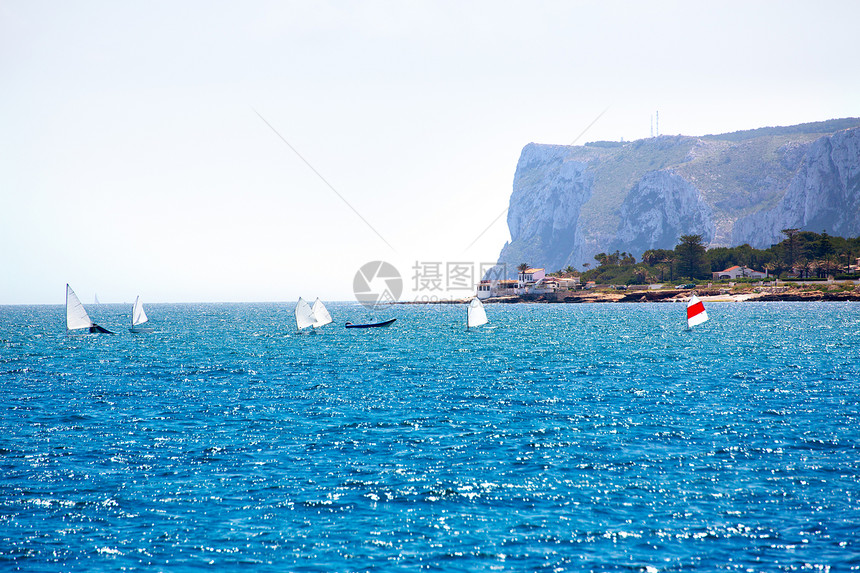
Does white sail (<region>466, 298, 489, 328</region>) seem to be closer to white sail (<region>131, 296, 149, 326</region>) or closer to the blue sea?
the blue sea

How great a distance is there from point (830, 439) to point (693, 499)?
1103 cm

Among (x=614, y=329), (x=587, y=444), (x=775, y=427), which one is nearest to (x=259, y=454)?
(x=587, y=444)

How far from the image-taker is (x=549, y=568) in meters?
14.5

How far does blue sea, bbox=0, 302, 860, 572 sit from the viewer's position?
15.6 m

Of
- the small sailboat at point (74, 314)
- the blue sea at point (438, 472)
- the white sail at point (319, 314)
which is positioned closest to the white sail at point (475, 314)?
the white sail at point (319, 314)

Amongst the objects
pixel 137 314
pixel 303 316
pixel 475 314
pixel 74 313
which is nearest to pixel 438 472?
pixel 475 314

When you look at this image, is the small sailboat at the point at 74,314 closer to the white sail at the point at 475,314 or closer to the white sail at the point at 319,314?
the white sail at the point at 319,314

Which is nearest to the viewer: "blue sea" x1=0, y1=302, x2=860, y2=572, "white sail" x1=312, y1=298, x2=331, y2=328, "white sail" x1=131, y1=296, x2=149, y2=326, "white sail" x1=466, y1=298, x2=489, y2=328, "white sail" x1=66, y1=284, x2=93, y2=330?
"blue sea" x1=0, y1=302, x2=860, y2=572

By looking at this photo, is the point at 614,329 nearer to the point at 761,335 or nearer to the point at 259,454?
the point at 761,335

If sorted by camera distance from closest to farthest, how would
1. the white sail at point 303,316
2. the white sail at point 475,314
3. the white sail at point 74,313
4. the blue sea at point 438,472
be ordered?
1. the blue sea at point 438,472
2. the white sail at point 74,313
3. the white sail at point 475,314
4. the white sail at point 303,316

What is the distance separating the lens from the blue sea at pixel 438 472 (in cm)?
1561

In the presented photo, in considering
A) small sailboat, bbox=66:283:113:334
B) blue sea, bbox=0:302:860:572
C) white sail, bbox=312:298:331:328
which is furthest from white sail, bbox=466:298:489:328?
small sailboat, bbox=66:283:113:334

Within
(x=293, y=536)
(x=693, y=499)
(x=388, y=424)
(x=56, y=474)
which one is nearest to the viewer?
(x=293, y=536)

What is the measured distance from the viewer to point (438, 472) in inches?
872
